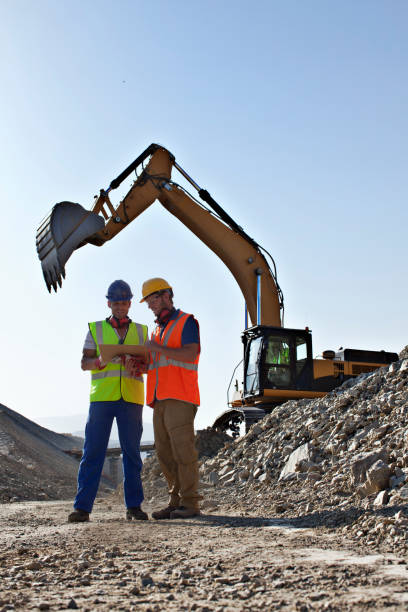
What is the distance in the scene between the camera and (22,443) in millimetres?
15516

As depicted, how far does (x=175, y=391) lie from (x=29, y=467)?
8955mm

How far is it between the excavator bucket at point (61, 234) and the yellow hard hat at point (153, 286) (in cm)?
400

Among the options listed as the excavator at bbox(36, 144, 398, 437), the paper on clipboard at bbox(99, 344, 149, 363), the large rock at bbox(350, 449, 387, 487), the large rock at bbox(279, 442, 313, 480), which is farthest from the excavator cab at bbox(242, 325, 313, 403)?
the paper on clipboard at bbox(99, 344, 149, 363)

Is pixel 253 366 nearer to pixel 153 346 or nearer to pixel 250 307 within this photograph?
pixel 250 307

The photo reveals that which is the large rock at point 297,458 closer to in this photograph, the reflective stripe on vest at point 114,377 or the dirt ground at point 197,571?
the reflective stripe on vest at point 114,377

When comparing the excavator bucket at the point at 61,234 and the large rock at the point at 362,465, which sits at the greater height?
the excavator bucket at the point at 61,234

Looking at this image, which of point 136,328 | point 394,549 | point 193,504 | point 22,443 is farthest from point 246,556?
point 22,443

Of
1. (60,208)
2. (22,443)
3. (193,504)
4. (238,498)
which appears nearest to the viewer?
(193,504)

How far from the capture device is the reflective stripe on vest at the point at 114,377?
16.1ft

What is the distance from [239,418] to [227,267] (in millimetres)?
2893

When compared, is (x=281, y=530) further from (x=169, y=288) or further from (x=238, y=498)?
(x=238, y=498)

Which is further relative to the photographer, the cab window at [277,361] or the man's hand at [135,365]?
the cab window at [277,361]

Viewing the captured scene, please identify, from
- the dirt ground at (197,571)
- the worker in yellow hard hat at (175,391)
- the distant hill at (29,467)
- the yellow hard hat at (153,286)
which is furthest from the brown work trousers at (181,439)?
the distant hill at (29,467)

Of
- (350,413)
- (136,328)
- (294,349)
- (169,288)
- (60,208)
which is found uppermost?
(60,208)
